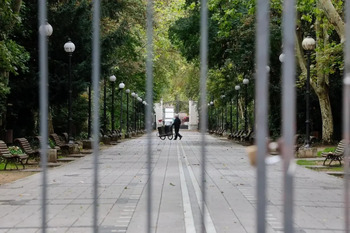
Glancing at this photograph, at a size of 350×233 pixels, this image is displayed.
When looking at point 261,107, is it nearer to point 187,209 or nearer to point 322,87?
point 187,209

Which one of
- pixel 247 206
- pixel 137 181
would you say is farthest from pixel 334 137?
pixel 247 206

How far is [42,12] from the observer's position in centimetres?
271

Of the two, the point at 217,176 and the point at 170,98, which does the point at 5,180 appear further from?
the point at 170,98

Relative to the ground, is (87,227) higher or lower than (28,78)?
lower

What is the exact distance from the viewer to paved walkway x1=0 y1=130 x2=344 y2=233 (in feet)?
22.5

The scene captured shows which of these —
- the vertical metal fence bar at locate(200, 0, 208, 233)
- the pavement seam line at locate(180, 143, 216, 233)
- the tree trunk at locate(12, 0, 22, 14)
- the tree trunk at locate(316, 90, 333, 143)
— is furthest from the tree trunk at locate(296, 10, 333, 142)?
the vertical metal fence bar at locate(200, 0, 208, 233)

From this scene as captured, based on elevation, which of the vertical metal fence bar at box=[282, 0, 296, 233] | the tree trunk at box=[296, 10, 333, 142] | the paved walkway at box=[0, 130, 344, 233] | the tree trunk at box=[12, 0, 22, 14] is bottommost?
the paved walkway at box=[0, 130, 344, 233]

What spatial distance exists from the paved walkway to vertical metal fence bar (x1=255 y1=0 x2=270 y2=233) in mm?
2926

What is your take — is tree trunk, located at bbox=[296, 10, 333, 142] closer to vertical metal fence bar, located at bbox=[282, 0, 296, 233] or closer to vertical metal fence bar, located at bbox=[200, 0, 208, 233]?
vertical metal fence bar, located at bbox=[200, 0, 208, 233]

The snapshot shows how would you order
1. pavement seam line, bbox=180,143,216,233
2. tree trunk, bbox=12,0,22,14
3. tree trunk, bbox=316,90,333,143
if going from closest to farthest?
pavement seam line, bbox=180,143,216,233 → tree trunk, bbox=12,0,22,14 → tree trunk, bbox=316,90,333,143

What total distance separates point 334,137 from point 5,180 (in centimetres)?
2331

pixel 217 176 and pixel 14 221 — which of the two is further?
pixel 217 176

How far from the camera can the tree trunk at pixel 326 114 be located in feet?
94.1

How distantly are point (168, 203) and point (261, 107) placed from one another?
6.90 meters
